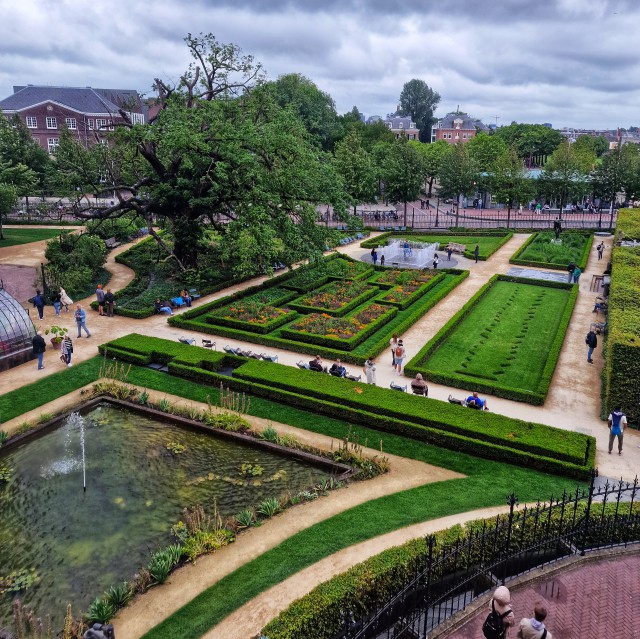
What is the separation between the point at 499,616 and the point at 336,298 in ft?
75.4

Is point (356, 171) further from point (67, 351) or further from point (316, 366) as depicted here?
point (67, 351)

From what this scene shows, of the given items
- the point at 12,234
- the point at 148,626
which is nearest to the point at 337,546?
the point at 148,626

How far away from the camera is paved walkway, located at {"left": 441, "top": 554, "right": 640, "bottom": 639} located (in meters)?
10.3

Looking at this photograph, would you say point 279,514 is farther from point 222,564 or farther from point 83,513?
point 83,513

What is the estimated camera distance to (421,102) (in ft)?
470

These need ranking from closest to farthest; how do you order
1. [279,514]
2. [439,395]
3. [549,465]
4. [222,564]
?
[222,564] < [279,514] < [549,465] < [439,395]

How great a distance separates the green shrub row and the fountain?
88.8ft

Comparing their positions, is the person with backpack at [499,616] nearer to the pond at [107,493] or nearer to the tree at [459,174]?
the pond at [107,493]

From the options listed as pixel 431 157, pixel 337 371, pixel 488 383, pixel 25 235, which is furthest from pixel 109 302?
pixel 431 157

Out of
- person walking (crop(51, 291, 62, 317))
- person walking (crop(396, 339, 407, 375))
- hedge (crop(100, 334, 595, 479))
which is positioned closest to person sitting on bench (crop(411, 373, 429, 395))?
hedge (crop(100, 334, 595, 479))

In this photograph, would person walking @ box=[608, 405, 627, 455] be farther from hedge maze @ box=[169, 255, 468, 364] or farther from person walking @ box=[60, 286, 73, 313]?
person walking @ box=[60, 286, 73, 313]

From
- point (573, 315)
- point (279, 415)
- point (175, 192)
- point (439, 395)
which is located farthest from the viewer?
point (175, 192)

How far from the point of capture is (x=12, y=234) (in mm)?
49594

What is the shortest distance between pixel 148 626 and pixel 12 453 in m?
8.94
